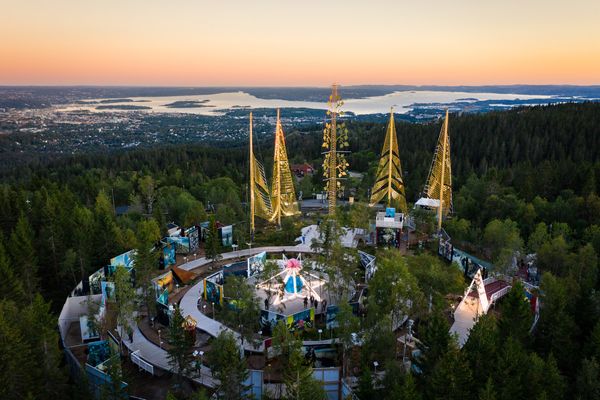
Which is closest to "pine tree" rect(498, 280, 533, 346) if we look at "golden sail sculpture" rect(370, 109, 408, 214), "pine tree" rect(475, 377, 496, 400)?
"pine tree" rect(475, 377, 496, 400)

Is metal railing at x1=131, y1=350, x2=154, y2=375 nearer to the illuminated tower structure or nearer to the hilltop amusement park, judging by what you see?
the hilltop amusement park

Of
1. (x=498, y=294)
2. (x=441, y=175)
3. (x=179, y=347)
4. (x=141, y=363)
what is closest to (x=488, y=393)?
(x=179, y=347)

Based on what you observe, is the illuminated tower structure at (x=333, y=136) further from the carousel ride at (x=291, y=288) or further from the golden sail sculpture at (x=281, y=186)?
the carousel ride at (x=291, y=288)

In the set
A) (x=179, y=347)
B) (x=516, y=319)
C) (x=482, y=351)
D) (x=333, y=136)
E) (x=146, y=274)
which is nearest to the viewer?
(x=482, y=351)

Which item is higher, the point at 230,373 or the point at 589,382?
the point at 589,382

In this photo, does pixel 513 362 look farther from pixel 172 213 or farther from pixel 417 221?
pixel 172 213

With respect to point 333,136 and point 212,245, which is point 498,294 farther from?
point 212,245

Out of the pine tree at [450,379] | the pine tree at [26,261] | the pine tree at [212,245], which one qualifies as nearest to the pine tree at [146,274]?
the pine tree at [212,245]

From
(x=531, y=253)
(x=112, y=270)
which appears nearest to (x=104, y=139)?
(x=112, y=270)
